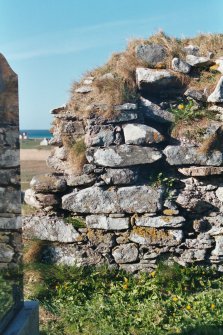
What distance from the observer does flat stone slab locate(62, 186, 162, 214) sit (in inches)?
284

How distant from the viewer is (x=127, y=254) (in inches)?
282

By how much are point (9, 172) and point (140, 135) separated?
3515mm

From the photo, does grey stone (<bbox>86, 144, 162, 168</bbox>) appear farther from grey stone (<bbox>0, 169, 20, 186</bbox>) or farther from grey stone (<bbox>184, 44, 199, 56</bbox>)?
grey stone (<bbox>0, 169, 20, 186</bbox>)

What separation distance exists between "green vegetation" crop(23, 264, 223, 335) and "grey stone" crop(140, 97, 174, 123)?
7.27 ft

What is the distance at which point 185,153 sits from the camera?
24.3 ft

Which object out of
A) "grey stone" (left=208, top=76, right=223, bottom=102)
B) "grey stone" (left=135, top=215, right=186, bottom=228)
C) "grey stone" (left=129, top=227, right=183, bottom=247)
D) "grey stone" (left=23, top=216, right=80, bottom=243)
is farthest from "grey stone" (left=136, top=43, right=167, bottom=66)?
"grey stone" (left=23, top=216, right=80, bottom=243)

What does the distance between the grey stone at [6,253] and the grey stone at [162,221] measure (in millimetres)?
3188

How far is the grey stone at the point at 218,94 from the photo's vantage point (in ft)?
25.1

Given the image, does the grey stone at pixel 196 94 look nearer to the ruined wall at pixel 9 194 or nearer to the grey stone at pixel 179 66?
the grey stone at pixel 179 66

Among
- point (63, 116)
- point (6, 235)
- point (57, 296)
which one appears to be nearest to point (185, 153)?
point (63, 116)

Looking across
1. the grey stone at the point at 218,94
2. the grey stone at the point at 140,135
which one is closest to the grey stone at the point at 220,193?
the grey stone at the point at 140,135

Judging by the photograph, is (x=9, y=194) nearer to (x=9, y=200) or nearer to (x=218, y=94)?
(x=9, y=200)

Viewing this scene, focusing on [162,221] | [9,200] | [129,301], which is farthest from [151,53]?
[9,200]

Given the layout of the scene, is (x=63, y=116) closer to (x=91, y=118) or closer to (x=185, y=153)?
(x=91, y=118)
